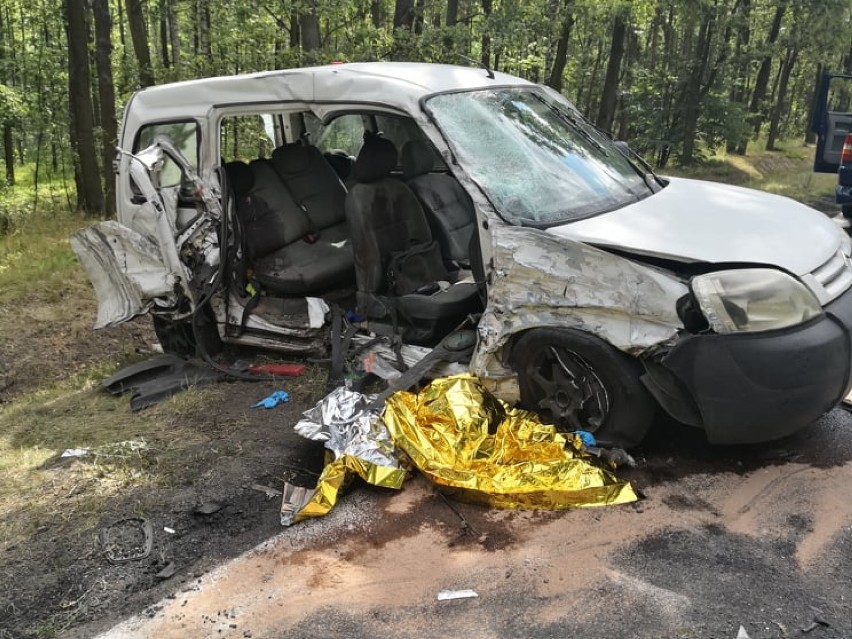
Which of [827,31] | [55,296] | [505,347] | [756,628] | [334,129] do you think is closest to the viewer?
[756,628]

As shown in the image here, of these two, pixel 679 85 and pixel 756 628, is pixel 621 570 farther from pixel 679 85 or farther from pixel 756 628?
pixel 679 85

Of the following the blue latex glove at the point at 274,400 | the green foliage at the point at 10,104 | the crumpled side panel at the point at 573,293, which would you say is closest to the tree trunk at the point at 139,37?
the green foliage at the point at 10,104

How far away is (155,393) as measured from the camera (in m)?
5.10

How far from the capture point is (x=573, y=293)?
142 inches

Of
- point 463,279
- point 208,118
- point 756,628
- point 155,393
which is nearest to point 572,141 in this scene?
point 463,279

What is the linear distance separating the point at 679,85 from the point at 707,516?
1572 centimetres

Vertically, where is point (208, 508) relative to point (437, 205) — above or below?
below

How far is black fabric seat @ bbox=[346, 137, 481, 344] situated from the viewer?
467cm

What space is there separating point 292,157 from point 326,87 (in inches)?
54.1

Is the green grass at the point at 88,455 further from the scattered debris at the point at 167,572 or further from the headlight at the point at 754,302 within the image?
the headlight at the point at 754,302

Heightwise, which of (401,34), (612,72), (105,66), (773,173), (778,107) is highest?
(401,34)

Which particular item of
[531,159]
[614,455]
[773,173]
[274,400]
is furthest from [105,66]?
[773,173]

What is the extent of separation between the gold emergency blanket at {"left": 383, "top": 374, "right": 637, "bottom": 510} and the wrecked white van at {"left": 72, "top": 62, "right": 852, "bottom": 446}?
18 cm

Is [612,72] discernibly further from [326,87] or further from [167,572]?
[167,572]
